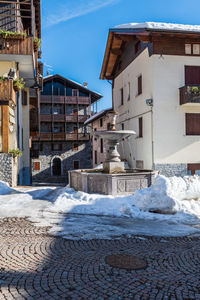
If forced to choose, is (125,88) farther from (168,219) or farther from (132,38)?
(168,219)

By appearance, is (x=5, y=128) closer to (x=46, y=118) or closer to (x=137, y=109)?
(x=137, y=109)

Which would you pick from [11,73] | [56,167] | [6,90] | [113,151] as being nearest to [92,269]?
[113,151]

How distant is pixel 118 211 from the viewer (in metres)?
8.18

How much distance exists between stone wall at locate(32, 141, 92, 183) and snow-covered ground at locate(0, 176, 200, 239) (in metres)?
27.5

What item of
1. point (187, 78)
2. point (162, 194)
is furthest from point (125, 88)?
point (162, 194)

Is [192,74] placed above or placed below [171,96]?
above

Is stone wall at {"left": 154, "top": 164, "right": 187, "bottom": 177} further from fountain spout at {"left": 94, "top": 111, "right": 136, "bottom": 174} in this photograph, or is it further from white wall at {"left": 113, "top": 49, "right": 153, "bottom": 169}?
fountain spout at {"left": 94, "top": 111, "right": 136, "bottom": 174}

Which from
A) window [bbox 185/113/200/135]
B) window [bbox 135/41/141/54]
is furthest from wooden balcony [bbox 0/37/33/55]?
window [bbox 185/113/200/135]

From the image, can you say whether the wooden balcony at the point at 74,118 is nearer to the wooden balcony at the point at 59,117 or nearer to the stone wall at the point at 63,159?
the wooden balcony at the point at 59,117

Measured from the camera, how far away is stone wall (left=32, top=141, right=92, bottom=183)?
37.6 m

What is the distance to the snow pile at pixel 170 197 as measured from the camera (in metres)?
8.12

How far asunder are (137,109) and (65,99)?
71.3ft

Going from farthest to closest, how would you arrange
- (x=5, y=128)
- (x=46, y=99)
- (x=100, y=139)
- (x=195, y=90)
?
(x=46, y=99) → (x=100, y=139) → (x=195, y=90) → (x=5, y=128)

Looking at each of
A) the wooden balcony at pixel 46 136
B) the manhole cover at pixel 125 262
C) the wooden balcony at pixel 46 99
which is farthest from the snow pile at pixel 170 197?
the wooden balcony at pixel 46 99
